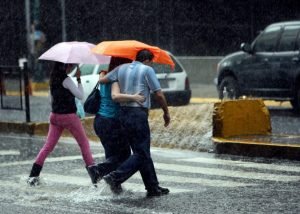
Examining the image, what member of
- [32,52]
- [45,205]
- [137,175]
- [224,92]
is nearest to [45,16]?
[32,52]

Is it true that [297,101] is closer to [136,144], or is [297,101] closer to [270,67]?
[270,67]

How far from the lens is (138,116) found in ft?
32.3

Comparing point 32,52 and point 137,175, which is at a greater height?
→ point 137,175

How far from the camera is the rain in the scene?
9711 mm

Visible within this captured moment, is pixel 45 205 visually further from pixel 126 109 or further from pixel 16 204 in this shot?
pixel 126 109

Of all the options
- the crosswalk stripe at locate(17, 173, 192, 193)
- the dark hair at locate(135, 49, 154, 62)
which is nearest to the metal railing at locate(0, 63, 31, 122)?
the crosswalk stripe at locate(17, 173, 192, 193)

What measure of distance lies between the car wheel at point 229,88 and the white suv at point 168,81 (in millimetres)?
1036

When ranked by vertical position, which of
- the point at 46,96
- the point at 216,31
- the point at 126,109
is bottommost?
the point at 46,96

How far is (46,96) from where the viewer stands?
28.6 metres

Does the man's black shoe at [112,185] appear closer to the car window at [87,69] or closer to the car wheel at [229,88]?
the car window at [87,69]

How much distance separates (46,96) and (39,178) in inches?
689

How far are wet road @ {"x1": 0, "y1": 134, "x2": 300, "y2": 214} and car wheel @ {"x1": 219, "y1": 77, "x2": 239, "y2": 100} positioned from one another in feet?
23.5

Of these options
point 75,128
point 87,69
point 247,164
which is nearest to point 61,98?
point 75,128

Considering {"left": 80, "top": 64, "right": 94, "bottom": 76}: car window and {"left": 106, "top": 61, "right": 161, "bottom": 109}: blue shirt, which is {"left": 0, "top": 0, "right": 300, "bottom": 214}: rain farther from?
{"left": 80, "top": 64, "right": 94, "bottom": 76}: car window
